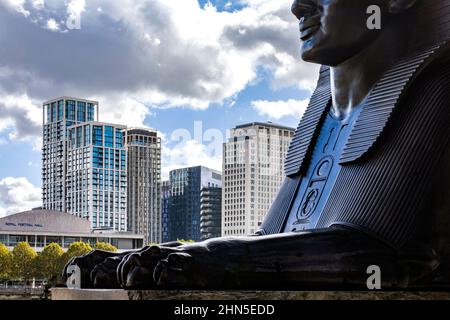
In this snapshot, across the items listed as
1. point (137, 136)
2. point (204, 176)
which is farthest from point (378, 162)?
point (137, 136)

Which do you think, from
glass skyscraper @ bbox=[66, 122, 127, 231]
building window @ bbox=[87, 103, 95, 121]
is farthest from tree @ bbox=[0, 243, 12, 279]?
building window @ bbox=[87, 103, 95, 121]

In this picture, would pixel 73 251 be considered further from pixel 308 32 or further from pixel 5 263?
pixel 308 32

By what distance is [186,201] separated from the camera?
67.4 m

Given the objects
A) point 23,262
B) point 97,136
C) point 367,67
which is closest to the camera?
point 367,67

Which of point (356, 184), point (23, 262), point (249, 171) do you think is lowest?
point (23, 262)

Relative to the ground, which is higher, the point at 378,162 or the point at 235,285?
the point at 378,162

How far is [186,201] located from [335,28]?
199 ft

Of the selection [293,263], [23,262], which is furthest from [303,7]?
[23,262]

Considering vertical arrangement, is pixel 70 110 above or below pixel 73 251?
above

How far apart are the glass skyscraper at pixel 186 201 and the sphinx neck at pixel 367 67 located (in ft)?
135
